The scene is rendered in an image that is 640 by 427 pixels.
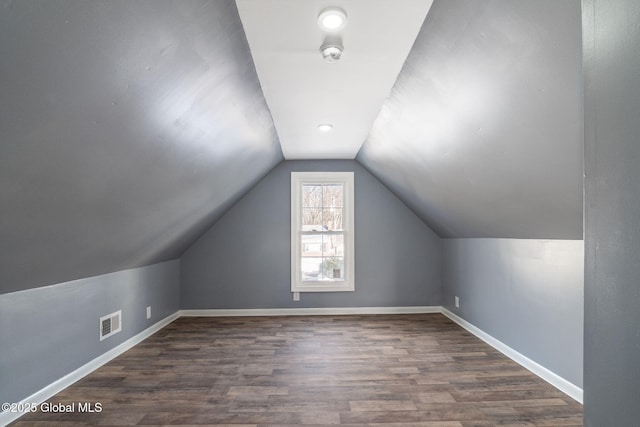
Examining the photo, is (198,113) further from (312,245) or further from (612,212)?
(312,245)

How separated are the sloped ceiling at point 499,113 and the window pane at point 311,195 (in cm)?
175

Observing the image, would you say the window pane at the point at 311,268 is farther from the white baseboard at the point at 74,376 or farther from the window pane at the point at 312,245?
the white baseboard at the point at 74,376

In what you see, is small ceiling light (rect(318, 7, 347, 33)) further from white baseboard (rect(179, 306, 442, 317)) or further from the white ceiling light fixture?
white baseboard (rect(179, 306, 442, 317))

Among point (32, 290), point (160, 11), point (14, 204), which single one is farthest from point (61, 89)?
Result: point (32, 290)

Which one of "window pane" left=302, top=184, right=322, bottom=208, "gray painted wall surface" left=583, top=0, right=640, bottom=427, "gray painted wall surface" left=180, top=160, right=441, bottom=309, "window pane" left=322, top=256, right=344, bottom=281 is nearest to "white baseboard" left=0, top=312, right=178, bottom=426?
"gray painted wall surface" left=180, top=160, right=441, bottom=309

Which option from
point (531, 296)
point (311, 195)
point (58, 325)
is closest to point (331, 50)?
point (531, 296)

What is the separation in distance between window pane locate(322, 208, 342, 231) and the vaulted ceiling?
1941 mm

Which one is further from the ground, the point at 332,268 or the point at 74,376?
the point at 332,268

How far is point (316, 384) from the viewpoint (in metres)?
2.65

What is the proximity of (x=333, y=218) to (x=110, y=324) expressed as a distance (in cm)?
290

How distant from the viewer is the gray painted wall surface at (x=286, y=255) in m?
4.70

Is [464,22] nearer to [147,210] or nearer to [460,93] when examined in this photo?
[460,93]

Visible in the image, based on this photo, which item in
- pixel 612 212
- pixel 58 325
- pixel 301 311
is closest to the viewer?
pixel 612 212

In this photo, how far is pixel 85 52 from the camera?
1200 mm
